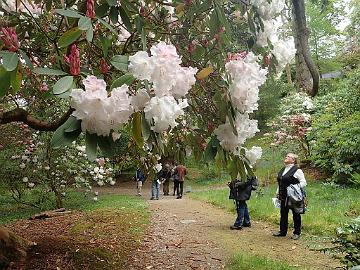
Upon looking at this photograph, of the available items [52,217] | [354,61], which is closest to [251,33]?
[52,217]

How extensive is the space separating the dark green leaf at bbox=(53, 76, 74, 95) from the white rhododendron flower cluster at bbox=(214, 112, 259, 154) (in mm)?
880

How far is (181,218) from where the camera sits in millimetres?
9859

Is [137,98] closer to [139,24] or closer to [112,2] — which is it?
[112,2]

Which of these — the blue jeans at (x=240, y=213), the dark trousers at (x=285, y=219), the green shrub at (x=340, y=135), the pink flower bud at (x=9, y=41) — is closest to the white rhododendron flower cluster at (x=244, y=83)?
the pink flower bud at (x=9, y=41)

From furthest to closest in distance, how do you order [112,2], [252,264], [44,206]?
[44,206] < [252,264] < [112,2]

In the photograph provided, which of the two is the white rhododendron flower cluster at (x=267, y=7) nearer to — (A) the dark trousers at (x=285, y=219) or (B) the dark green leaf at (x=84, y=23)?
(B) the dark green leaf at (x=84, y=23)

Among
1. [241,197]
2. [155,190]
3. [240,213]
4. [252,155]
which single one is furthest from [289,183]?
[155,190]

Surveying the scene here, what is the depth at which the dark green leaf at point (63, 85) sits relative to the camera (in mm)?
1495

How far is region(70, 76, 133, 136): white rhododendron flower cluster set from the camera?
1.53 m

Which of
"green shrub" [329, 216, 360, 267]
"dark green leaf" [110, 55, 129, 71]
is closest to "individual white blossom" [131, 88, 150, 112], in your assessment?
"dark green leaf" [110, 55, 129, 71]

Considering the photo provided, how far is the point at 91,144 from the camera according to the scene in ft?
5.17

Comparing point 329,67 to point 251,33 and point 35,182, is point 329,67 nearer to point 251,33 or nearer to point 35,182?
point 35,182

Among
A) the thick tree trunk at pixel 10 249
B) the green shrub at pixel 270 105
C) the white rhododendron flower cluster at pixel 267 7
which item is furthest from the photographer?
the green shrub at pixel 270 105

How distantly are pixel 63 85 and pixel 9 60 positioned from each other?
0.71 ft
